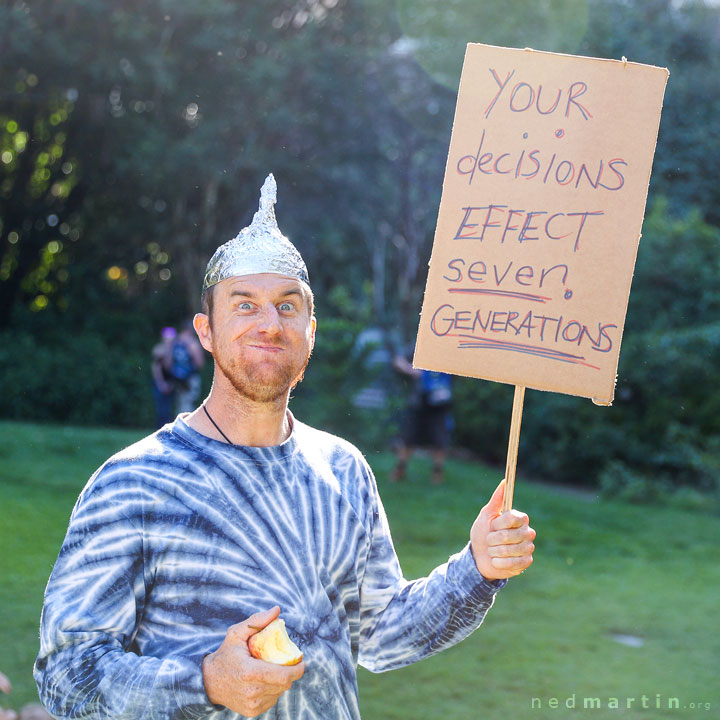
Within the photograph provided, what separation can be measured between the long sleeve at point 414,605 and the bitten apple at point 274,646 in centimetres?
51

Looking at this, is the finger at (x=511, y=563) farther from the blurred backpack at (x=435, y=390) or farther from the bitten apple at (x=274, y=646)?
the blurred backpack at (x=435, y=390)

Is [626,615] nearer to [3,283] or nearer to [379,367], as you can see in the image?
[379,367]

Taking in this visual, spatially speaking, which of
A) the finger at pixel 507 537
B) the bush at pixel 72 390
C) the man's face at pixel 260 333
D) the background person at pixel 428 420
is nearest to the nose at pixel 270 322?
the man's face at pixel 260 333

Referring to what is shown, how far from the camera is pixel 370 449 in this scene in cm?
1338

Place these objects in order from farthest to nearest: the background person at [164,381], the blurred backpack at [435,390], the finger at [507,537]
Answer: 1. the background person at [164,381]
2. the blurred backpack at [435,390]
3. the finger at [507,537]

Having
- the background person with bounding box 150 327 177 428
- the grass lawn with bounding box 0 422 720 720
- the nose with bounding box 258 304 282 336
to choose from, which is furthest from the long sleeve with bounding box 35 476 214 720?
the background person with bounding box 150 327 177 428

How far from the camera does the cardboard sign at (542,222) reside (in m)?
2.37

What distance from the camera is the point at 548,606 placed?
6449 mm

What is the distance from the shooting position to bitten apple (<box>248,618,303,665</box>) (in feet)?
5.74

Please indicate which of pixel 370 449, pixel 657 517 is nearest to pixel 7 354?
pixel 370 449

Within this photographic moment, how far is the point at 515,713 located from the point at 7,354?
45.8 feet

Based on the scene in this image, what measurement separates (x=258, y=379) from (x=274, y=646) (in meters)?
0.56

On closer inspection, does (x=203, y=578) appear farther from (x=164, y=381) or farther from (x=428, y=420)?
(x=164, y=381)

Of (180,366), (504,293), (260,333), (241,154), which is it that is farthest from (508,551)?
(241,154)
